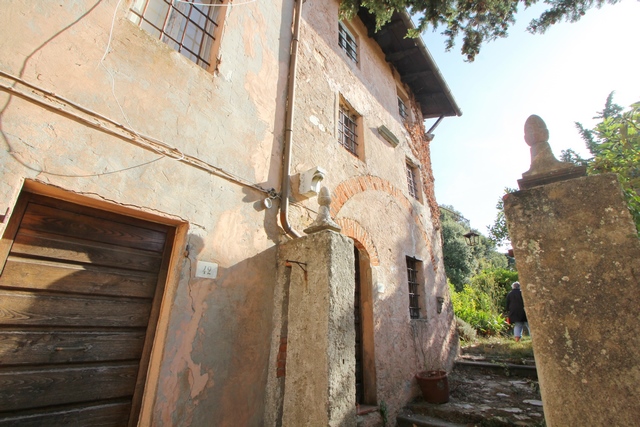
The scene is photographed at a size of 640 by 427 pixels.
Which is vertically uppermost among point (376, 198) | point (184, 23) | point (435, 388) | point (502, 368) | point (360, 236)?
point (184, 23)

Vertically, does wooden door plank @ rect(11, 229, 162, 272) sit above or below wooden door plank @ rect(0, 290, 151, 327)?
above

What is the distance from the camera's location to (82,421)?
219 cm

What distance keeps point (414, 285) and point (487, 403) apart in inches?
95.7

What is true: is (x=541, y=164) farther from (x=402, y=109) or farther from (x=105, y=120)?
(x=402, y=109)

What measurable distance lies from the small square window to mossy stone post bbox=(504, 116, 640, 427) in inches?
179

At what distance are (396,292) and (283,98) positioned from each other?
392 cm

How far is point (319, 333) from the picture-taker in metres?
2.97

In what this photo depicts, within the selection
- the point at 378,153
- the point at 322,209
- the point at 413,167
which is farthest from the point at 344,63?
the point at 322,209

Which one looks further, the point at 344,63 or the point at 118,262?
the point at 344,63

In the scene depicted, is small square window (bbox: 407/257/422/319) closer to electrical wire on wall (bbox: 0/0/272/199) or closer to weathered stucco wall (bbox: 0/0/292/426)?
weathered stucco wall (bbox: 0/0/292/426)

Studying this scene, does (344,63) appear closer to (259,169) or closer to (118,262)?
(259,169)

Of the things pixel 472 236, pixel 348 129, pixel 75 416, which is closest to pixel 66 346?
pixel 75 416

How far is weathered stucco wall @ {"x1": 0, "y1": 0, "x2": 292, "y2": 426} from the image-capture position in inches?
88.8

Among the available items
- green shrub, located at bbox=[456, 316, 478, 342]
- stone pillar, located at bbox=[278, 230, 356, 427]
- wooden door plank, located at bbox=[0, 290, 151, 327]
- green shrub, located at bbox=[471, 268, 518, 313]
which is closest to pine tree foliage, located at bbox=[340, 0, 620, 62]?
stone pillar, located at bbox=[278, 230, 356, 427]
